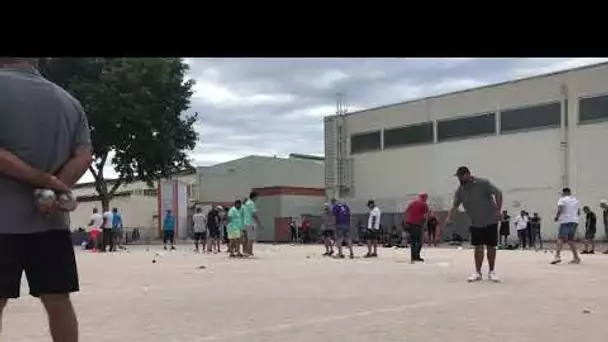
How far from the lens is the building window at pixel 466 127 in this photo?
44.5m

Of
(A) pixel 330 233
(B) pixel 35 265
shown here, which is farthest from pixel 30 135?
(A) pixel 330 233

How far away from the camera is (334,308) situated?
8.36 m

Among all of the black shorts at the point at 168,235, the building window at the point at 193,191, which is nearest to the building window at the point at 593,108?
the black shorts at the point at 168,235

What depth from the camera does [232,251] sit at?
2136 cm

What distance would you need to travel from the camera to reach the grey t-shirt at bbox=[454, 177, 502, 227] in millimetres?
11797

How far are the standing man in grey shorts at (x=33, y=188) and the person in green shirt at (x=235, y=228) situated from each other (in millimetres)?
16679

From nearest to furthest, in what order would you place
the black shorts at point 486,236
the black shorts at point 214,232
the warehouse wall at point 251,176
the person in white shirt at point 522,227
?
the black shorts at point 486,236 → the black shorts at point 214,232 → the person in white shirt at point 522,227 → the warehouse wall at point 251,176

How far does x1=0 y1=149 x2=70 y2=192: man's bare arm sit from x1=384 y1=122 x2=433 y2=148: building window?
44333mm

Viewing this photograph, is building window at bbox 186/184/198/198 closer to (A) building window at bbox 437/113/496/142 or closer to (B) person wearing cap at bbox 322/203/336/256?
(A) building window at bbox 437/113/496/142

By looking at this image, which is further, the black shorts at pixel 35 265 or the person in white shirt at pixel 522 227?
the person in white shirt at pixel 522 227

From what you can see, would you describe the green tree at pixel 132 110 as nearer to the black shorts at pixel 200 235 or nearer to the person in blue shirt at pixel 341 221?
the black shorts at pixel 200 235

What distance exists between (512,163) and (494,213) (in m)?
32.4
